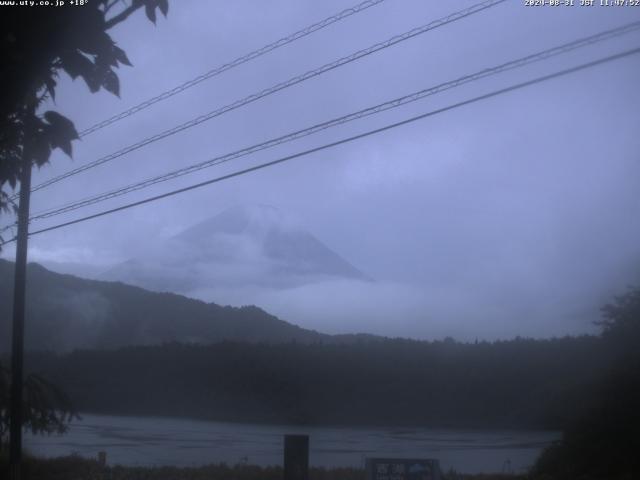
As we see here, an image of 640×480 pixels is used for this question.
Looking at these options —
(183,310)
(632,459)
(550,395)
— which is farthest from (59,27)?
(183,310)

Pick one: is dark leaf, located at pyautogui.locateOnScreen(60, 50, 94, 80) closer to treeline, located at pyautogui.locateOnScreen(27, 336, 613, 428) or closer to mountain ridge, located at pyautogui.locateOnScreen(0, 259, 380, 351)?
treeline, located at pyautogui.locateOnScreen(27, 336, 613, 428)

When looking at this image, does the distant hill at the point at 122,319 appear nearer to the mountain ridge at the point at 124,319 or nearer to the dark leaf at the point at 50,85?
the mountain ridge at the point at 124,319

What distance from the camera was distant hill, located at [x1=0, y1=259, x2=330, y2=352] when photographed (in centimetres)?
4238

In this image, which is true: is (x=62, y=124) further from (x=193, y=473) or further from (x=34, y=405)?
(x=193, y=473)

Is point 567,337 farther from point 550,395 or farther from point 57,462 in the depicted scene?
point 57,462

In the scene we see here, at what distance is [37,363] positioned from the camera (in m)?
39.7

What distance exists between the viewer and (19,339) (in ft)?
46.2

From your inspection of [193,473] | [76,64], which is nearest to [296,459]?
[76,64]

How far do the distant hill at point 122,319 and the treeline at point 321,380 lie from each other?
3010 mm

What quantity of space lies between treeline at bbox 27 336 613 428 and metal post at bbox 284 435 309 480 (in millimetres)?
25924

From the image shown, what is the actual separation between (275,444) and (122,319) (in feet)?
76.8

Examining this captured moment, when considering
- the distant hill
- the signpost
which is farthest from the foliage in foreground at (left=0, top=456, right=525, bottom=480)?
the distant hill

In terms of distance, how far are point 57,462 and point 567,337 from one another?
864 inches

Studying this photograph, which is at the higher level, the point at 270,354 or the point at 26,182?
the point at 26,182
